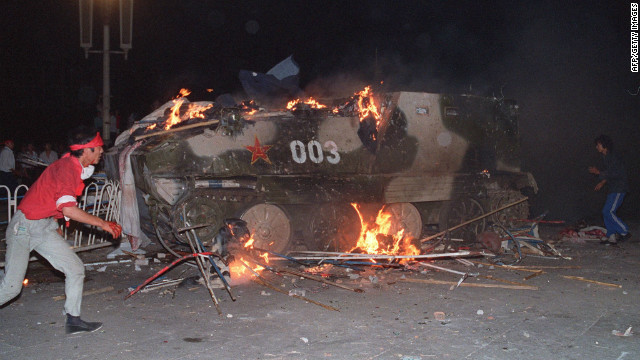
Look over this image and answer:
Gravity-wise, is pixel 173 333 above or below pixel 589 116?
below

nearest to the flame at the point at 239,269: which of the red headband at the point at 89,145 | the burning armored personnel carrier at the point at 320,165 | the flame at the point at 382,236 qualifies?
the burning armored personnel carrier at the point at 320,165

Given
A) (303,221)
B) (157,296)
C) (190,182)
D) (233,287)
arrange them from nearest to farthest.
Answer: (157,296)
(233,287)
(190,182)
(303,221)

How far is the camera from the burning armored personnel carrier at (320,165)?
7809mm

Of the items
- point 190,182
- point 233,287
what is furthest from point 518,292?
point 190,182

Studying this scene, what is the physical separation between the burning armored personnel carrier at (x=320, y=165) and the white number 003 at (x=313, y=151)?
0.02 metres

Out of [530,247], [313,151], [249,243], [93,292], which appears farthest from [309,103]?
[93,292]

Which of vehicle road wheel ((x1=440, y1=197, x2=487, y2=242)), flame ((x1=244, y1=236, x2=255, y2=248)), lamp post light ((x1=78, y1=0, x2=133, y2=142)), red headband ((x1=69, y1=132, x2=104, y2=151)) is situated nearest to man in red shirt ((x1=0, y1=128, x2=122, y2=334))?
red headband ((x1=69, y1=132, x2=104, y2=151))

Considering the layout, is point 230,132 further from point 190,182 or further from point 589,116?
point 589,116

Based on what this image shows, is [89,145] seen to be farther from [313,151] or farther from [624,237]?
[624,237]

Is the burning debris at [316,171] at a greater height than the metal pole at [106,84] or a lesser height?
lesser

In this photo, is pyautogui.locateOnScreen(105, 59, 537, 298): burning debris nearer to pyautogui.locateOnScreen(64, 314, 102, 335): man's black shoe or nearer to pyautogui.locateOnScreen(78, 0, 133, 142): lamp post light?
pyautogui.locateOnScreen(64, 314, 102, 335): man's black shoe

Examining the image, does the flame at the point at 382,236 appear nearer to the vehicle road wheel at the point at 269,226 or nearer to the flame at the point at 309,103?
the vehicle road wheel at the point at 269,226

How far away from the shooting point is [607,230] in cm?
1031

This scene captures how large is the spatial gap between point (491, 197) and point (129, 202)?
6.52 meters
